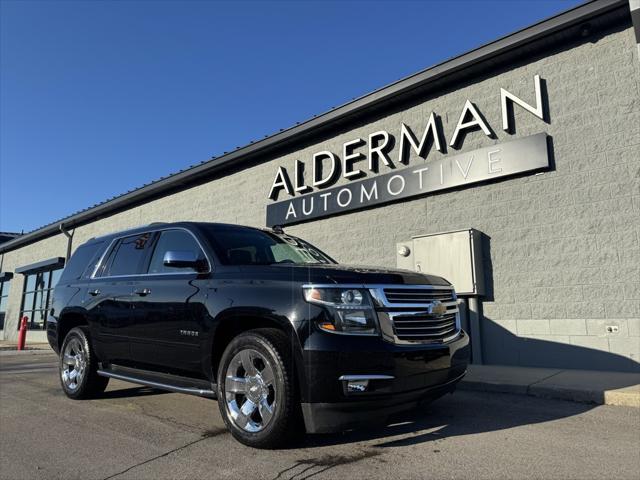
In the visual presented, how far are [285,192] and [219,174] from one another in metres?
3.23

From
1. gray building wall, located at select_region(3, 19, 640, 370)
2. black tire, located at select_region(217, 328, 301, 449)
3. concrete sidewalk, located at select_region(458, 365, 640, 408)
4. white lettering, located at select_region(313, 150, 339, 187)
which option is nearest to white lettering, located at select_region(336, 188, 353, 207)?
white lettering, located at select_region(313, 150, 339, 187)

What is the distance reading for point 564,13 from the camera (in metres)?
7.89

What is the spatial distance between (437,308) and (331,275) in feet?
3.38

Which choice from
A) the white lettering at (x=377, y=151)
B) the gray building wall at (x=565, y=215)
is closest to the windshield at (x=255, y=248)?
the gray building wall at (x=565, y=215)

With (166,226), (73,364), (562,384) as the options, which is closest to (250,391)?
(166,226)

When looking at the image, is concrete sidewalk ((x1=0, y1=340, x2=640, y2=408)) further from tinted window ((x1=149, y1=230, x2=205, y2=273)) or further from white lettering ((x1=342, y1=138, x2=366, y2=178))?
white lettering ((x1=342, y1=138, x2=366, y2=178))

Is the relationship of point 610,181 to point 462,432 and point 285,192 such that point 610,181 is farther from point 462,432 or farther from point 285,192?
point 285,192

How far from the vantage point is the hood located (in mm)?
3633

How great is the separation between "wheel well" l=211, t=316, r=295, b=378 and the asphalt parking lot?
67 centimetres

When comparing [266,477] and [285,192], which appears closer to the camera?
[266,477]

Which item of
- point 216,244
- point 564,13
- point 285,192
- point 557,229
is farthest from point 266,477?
point 285,192

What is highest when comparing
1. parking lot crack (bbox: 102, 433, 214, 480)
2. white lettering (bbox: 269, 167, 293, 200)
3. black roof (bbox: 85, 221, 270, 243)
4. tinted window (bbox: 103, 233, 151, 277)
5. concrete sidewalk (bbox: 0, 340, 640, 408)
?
white lettering (bbox: 269, 167, 293, 200)

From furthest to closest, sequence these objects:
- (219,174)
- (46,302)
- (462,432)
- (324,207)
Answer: (46,302), (219,174), (324,207), (462,432)

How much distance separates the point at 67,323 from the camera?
6242 millimetres
